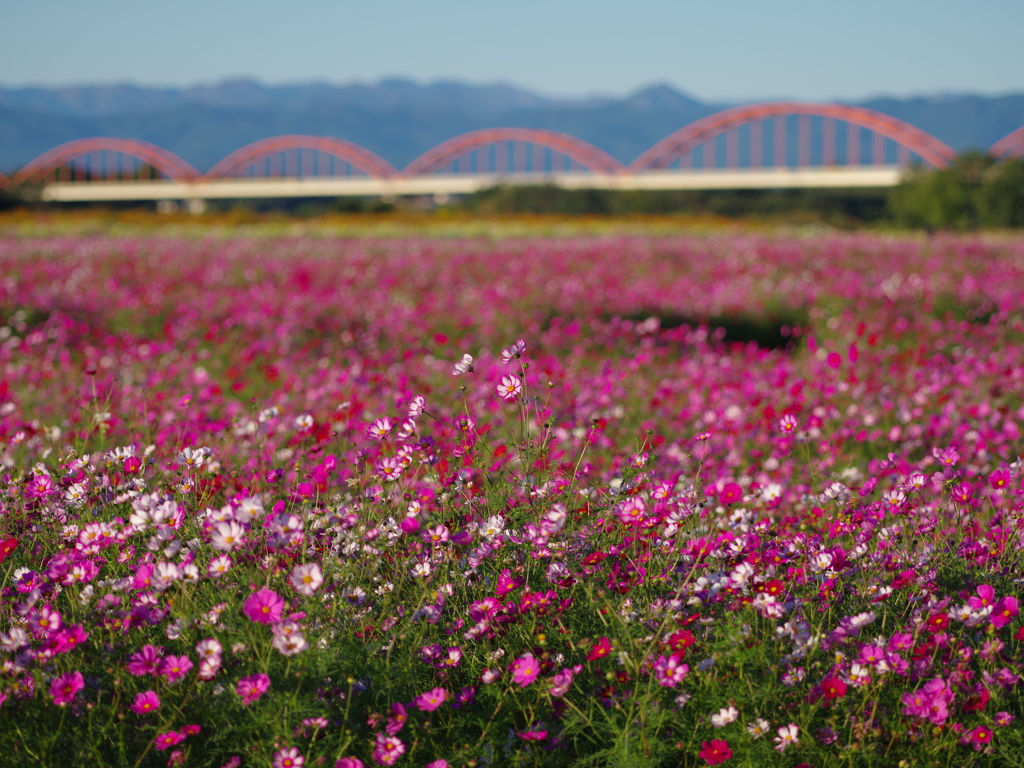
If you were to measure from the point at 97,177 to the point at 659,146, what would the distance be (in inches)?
2295

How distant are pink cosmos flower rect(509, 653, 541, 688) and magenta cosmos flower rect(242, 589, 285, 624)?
0.52 metres

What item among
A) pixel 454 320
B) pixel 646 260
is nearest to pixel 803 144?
pixel 646 260

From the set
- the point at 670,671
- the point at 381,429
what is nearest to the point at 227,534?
the point at 381,429

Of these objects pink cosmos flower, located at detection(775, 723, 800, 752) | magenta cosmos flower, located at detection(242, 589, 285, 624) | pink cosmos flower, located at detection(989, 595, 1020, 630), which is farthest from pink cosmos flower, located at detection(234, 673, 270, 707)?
pink cosmos flower, located at detection(989, 595, 1020, 630)

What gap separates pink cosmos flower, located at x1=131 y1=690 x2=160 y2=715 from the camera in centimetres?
171

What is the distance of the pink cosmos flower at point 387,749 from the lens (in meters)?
1.70

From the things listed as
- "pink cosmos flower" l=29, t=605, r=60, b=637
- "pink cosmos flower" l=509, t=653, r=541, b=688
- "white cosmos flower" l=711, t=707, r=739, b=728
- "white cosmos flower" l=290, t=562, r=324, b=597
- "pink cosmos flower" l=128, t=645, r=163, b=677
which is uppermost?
"white cosmos flower" l=290, t=562, r=324, b=597

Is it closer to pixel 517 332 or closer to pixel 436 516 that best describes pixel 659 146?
pixel 517 332

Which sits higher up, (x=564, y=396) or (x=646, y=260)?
(x=646, y=260)

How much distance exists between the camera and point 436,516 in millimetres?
2584

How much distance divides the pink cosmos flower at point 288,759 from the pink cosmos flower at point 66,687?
40cm

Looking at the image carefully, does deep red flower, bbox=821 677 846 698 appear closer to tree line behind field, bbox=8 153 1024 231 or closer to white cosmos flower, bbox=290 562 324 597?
white cosmos flower, bbox=290 562 324 597

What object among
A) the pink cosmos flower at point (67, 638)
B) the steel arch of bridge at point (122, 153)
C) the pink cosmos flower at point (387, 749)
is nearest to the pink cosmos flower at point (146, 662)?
the pink cosmos flower at point (67, 638)

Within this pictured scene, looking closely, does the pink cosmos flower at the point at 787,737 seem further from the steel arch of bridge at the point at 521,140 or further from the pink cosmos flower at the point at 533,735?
the steel arch of bridge at the point at 521,140
